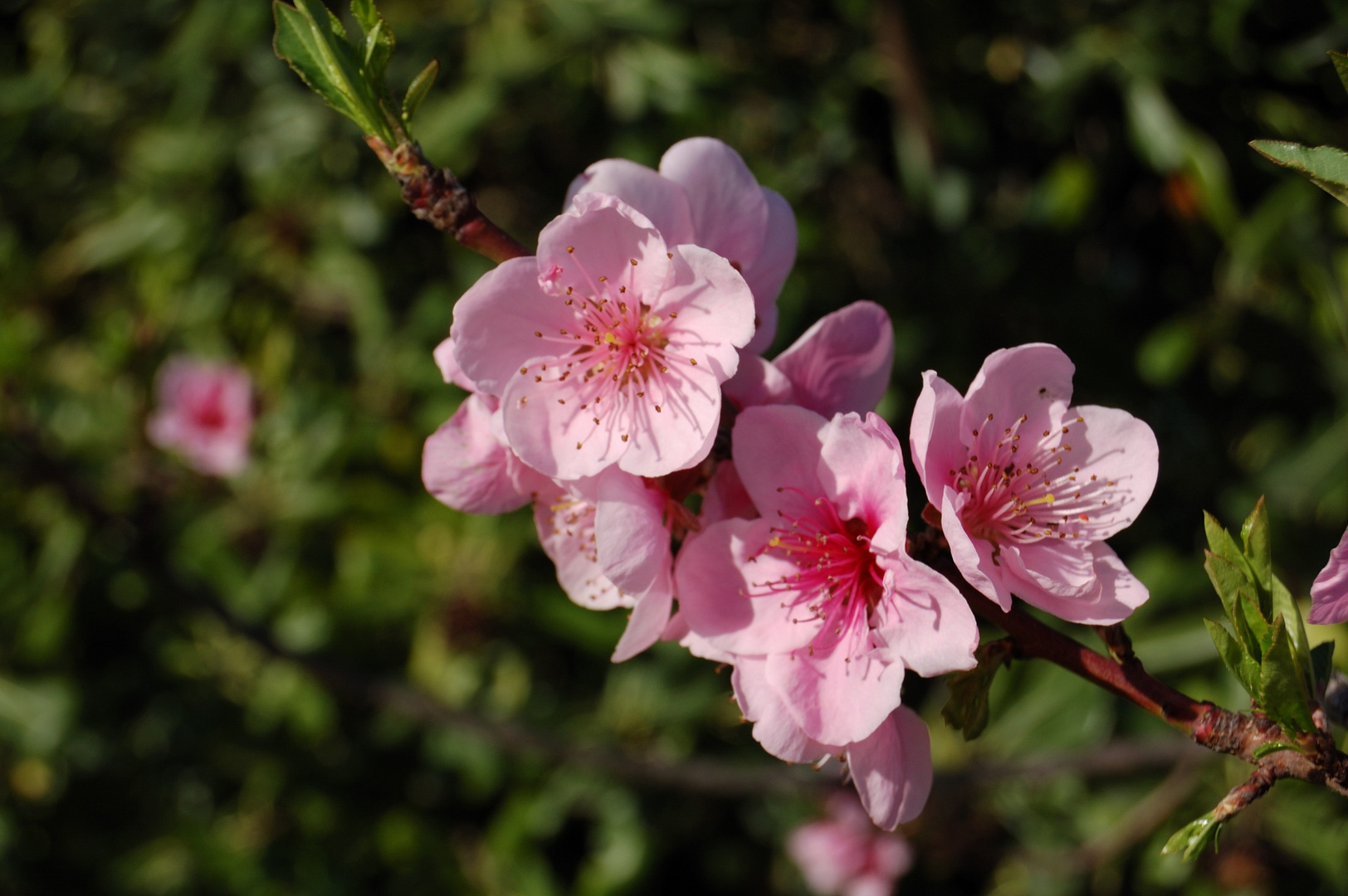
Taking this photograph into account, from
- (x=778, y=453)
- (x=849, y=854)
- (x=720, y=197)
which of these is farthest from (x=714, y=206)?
(x=849, y=854)

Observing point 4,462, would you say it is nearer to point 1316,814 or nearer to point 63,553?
point 63,553

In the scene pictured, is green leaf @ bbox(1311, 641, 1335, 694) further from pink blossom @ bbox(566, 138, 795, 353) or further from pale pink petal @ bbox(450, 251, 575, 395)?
pale pink petal @ bbox(450, 251, 575, 395)

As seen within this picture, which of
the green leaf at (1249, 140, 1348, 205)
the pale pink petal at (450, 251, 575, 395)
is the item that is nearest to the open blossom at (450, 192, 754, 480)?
the pale pink petal at (450, 251, 575, 395)

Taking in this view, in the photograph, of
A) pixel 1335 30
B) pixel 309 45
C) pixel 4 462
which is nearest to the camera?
pixel 309 45

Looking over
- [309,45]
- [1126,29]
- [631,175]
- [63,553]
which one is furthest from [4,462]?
[1126,29]

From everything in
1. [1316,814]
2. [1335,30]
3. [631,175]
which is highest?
[631,175]

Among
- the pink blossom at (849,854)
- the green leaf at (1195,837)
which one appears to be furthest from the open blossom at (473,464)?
the pink blossom at (849,854)

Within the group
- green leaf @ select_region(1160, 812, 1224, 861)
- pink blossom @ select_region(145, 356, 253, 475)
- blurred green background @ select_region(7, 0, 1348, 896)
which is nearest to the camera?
green leaf @ select_region(1160, 812, 1224, 861)
